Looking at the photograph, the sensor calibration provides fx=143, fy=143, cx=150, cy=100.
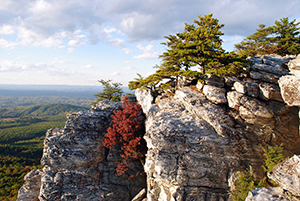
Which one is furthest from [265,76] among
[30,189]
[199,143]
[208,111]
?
[30,189]

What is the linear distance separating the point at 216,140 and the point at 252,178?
4.21 metres

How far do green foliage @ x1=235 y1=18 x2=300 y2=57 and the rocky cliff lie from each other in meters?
9.03

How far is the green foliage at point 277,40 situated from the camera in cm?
2258

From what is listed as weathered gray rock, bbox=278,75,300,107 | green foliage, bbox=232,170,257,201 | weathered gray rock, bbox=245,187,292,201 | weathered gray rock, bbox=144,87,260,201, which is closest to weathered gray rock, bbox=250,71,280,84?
weathered gray rock, bbox=278,75,300,107

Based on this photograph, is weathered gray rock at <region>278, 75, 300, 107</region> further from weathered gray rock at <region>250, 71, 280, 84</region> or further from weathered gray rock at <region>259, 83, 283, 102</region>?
weathered gray rock at <region>250, 71, 280, 84</region>

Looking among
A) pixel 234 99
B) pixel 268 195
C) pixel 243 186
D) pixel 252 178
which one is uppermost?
pixel 234 99

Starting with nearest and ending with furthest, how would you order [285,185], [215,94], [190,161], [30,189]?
[285,185]
[190,161]
[215,94]
[30,189]

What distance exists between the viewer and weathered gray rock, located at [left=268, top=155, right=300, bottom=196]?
900cm

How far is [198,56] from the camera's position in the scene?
18109 mm

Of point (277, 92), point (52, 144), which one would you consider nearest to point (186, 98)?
point (277, 92)

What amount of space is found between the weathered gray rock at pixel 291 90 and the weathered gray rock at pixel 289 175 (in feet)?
16.5

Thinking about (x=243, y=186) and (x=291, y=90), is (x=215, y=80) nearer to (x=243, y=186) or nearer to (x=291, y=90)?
(x=291, y=90)

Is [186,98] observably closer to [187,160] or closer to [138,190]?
[187,160]

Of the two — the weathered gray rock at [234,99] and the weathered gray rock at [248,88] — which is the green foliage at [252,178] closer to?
the weathered gray rock at [234,99]
